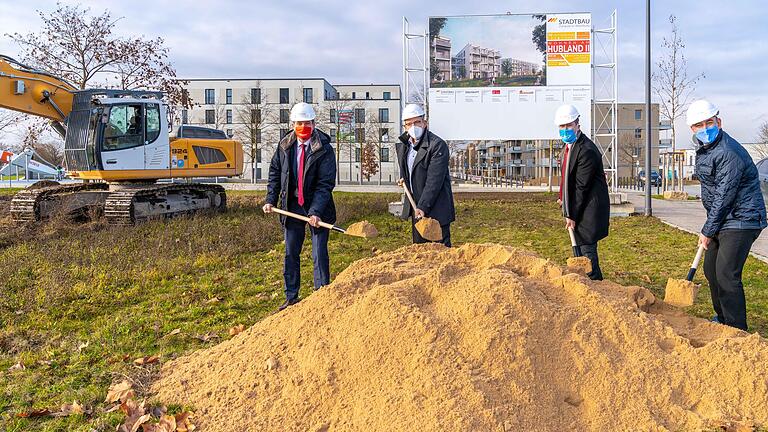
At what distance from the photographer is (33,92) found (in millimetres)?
12867

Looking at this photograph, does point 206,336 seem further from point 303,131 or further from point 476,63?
point 476,63

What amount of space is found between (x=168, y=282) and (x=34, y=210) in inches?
282

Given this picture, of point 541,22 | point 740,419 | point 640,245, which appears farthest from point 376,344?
point 541,22

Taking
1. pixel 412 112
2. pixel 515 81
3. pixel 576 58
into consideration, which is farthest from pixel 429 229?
pixel 576 58

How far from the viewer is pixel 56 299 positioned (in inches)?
264

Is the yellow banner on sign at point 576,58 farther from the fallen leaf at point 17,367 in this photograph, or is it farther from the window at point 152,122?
the fallen leaf at point 17,367

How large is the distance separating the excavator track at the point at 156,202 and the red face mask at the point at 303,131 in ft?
26.1

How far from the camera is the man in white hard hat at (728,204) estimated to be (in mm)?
4934

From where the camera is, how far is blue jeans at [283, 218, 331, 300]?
6.14 m

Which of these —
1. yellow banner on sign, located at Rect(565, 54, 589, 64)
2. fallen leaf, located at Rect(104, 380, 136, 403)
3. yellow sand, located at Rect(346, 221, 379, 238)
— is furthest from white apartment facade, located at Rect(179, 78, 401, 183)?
fallen leaf, located at Rect(104, 380, 136, 403)

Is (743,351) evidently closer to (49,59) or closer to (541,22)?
(541,22)

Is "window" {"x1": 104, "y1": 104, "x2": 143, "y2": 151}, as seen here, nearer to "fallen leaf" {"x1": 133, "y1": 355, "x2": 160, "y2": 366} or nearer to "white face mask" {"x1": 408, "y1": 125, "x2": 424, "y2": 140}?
"white face mask" {"x1": 408, "y1": 125, "x2": 424, "y2": 140}

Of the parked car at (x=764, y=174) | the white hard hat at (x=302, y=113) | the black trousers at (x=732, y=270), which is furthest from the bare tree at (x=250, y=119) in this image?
the black trousers at (x=732, y=270)

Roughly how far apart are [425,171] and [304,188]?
1.21 metres
